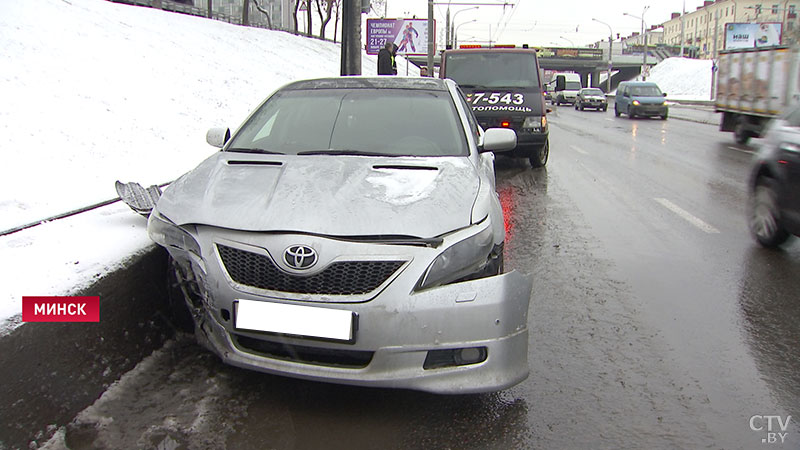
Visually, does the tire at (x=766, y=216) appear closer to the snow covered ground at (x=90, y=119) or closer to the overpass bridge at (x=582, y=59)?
the snow covered ground at (x=90, y=119)

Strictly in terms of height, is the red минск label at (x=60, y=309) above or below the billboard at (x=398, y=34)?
below

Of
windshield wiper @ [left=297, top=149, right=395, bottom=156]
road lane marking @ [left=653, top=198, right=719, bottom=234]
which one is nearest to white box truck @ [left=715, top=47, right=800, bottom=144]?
road lane marking @ [left=653, top=198, right=719, bottom=234]

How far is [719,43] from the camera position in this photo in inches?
4599

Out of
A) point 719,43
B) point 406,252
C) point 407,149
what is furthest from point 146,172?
point 719,43

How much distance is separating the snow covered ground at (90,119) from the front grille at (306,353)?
89cm

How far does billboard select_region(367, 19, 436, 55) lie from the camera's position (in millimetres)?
40125

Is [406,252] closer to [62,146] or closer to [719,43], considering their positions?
[62,146]

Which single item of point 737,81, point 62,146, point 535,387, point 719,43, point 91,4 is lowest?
point 535,387

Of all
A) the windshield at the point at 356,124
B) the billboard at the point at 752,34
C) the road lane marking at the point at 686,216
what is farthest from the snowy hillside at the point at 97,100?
the billboard at the point at 752,34

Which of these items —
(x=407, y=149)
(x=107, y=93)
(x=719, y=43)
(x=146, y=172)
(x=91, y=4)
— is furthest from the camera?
(x=719, y=43)

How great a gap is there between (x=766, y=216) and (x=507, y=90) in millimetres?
6425

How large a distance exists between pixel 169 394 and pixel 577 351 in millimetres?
2192

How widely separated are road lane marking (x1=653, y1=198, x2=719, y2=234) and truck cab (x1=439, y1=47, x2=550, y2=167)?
3251 mm

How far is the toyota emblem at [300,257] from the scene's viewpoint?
9.71 feet
